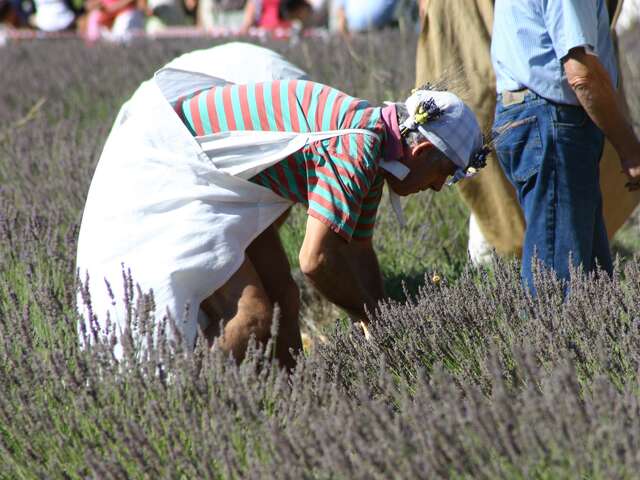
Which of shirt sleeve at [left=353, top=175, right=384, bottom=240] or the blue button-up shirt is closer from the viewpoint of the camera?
the blue button-up shirt

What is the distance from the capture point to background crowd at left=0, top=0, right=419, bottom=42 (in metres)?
8.46

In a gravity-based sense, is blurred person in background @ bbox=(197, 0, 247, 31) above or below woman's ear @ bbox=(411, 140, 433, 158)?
below

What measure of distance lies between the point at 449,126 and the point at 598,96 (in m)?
0.42

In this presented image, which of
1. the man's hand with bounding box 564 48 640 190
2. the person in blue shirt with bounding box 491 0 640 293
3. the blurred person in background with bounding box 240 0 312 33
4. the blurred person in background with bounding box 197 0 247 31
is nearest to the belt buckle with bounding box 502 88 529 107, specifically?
the person in blue shirt with bounding box 491 0 640 293

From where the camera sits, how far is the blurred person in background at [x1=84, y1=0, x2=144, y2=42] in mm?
10820

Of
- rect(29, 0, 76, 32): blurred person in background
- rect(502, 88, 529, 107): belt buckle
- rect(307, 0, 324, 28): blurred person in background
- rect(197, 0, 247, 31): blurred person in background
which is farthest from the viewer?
rect(29, 0, 76, 32): blurred person in background

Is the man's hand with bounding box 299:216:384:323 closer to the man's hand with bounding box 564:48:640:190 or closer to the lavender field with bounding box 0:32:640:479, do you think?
the lavender field with bounding box 0:32:640:479

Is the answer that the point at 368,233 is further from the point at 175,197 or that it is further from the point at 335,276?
the point at 175,197

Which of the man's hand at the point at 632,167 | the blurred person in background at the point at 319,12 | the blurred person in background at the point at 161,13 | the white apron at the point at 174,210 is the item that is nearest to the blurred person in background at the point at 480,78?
the man's hand at the point at 632,167

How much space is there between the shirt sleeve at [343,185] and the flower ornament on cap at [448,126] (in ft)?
0.51

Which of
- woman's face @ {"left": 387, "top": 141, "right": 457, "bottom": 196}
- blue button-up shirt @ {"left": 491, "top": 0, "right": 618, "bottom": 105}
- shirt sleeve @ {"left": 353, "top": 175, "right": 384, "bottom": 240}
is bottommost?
shirt sleeve @ {"left": 353, "top": 175, "right": 384, "bottom": 240}

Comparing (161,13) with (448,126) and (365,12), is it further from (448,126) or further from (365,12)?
(448,126)

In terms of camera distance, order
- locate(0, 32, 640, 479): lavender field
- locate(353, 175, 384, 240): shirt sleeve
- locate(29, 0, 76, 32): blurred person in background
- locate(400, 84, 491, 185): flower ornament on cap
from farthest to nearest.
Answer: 1. locate(29, 0, 76, 32): blurred person in background
2. locate(353, 175, 384, 240): shirt sleeve
3. locate(400, 84, 491, 185): flower ornament on cap
4. locate(0, 32, 640, 479): lavender field

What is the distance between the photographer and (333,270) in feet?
10.00
